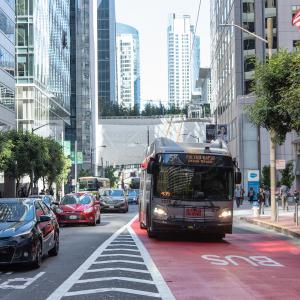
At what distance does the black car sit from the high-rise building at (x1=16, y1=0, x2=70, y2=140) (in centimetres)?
4814

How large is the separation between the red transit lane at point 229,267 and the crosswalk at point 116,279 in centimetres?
27

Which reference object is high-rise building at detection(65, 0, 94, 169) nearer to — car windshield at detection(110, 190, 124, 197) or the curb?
car windshield at detection(110, 190, 124, 197)

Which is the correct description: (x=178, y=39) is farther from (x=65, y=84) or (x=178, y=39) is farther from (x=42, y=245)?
(x=42, y=245)

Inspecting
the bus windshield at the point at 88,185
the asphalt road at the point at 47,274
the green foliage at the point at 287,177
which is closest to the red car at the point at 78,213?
the asphalt road at the point at 47,274

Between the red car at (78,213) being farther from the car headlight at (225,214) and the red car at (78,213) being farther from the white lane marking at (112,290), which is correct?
the white lane marking at (112,290)

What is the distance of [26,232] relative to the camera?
12.4 meters

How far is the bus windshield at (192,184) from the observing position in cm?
1888

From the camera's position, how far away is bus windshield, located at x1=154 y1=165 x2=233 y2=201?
18875 mm

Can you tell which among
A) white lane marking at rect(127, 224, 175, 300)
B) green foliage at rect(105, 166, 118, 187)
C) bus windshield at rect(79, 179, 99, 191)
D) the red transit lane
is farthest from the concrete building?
green foliage at rect(105, 166, 118, 187)

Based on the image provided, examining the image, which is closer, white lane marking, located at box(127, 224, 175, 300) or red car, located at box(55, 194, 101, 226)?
white lane marking, located at box(127, 224, 175, 300)

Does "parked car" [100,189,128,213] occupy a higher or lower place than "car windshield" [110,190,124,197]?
lower

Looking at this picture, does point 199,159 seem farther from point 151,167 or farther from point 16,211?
A: point 16,211

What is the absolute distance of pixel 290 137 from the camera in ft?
224

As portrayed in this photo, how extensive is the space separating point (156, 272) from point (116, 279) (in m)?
1.32
